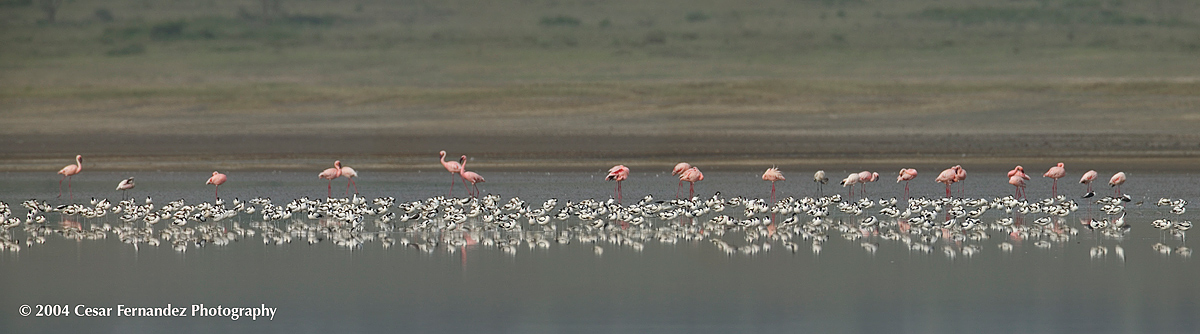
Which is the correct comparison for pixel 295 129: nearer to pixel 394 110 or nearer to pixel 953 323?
pixel 394 110

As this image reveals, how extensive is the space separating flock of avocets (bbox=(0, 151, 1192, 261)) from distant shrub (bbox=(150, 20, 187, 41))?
3427 centimetres

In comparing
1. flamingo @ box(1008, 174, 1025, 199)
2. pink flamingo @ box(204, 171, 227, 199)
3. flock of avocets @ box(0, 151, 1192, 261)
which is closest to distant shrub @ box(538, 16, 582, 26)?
pink flamingo @ box(204, 171, 227, 199)

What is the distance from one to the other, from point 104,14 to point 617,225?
41142mm

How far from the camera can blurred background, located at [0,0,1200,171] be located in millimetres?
26906

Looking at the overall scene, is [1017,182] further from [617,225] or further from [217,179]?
[217,179]

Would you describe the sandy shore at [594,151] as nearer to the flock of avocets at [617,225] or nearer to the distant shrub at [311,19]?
the flock of avocets at [617,225]

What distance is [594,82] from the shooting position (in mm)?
38688

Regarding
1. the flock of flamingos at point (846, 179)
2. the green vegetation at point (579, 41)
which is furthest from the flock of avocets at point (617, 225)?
the green vegetation at point (579, 41)

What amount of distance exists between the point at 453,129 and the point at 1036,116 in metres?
12.5

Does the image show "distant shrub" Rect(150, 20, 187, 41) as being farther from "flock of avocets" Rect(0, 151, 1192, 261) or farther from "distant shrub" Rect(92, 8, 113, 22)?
"flock of avocets" Rect(0, 151, 1192, 261)

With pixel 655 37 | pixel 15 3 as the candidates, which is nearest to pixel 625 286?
pixel 655 37

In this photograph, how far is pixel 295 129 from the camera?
102ft

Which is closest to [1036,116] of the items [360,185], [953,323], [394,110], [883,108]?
[883,108]

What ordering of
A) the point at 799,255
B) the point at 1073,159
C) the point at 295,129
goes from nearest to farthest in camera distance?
1. the point at 799,255
2. the point at 1073,159
3. the point at 295,129
